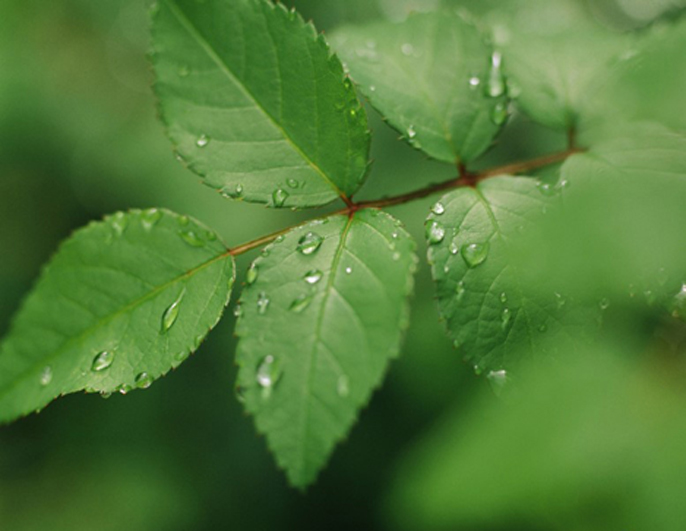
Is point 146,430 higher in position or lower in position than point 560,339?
lower

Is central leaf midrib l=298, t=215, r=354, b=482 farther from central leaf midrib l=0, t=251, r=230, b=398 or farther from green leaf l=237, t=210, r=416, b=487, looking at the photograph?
central leaf midrib l=0, t=251, r=230, b=398

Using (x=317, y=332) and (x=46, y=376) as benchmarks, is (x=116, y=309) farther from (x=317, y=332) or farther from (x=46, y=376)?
(x=317, y=332)

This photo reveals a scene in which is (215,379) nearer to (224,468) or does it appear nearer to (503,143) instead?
(224,468)

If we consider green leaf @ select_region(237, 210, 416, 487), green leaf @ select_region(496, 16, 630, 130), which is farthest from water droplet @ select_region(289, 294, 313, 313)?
green leaf @ select_region(496, 16, 630, 130)

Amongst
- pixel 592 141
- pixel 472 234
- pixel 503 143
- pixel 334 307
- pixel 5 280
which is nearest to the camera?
pixel 334 307

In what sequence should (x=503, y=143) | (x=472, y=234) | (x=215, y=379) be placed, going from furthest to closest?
(x=215, y=379)
(x=503, y=143)
(x=472, y=234)

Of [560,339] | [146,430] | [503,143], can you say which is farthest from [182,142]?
[146,430]

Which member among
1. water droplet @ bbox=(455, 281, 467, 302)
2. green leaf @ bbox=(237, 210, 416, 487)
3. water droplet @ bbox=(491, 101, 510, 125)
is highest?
green leaf @ bbox=(237, 210, 416, 487)
